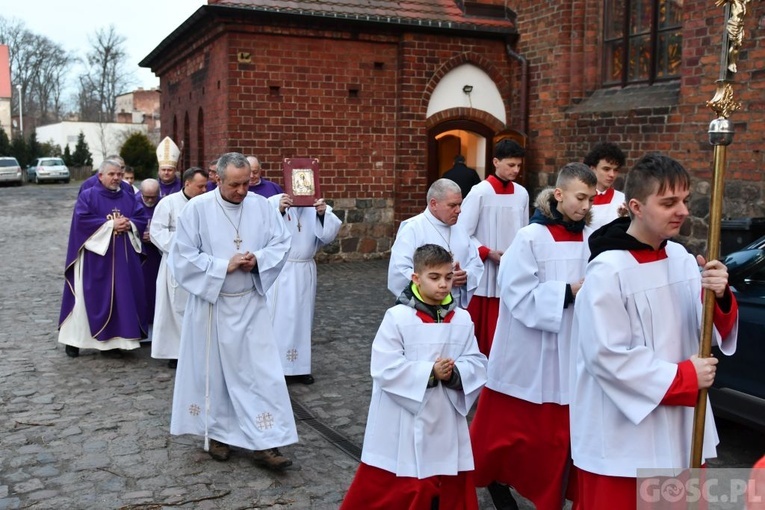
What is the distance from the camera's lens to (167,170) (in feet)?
31.4

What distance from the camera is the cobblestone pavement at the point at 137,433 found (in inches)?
198

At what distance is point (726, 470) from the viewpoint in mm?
5059

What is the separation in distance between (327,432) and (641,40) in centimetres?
920

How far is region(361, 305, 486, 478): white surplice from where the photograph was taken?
395 centimetres

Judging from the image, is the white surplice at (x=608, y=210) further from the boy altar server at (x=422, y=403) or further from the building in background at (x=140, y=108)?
the building in background at (x=140, y=108)

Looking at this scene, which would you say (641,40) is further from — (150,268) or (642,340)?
(642,340)

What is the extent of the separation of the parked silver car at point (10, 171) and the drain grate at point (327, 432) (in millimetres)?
38758

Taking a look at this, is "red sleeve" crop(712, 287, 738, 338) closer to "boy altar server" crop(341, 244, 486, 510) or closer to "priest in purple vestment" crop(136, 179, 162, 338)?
"boy altar server" crop(341, 244, 486, 510)

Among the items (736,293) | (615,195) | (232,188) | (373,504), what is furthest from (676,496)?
(615,195)

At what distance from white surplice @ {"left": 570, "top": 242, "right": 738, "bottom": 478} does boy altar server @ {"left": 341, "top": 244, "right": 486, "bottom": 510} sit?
79 centimetres

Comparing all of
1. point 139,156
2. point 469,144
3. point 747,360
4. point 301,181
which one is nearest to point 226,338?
point 301,181

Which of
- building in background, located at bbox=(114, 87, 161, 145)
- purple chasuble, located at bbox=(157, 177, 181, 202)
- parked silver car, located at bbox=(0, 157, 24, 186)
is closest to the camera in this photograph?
purple chasuble, located at bbox=(157, 177, 181, 202)

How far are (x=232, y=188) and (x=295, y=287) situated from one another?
2190 millimetres

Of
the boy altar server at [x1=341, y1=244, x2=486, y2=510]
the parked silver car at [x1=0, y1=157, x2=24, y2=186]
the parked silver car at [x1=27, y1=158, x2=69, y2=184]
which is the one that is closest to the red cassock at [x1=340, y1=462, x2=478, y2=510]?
the boy altar server at [x1=341, y1=244, x2=486, y2=510]
